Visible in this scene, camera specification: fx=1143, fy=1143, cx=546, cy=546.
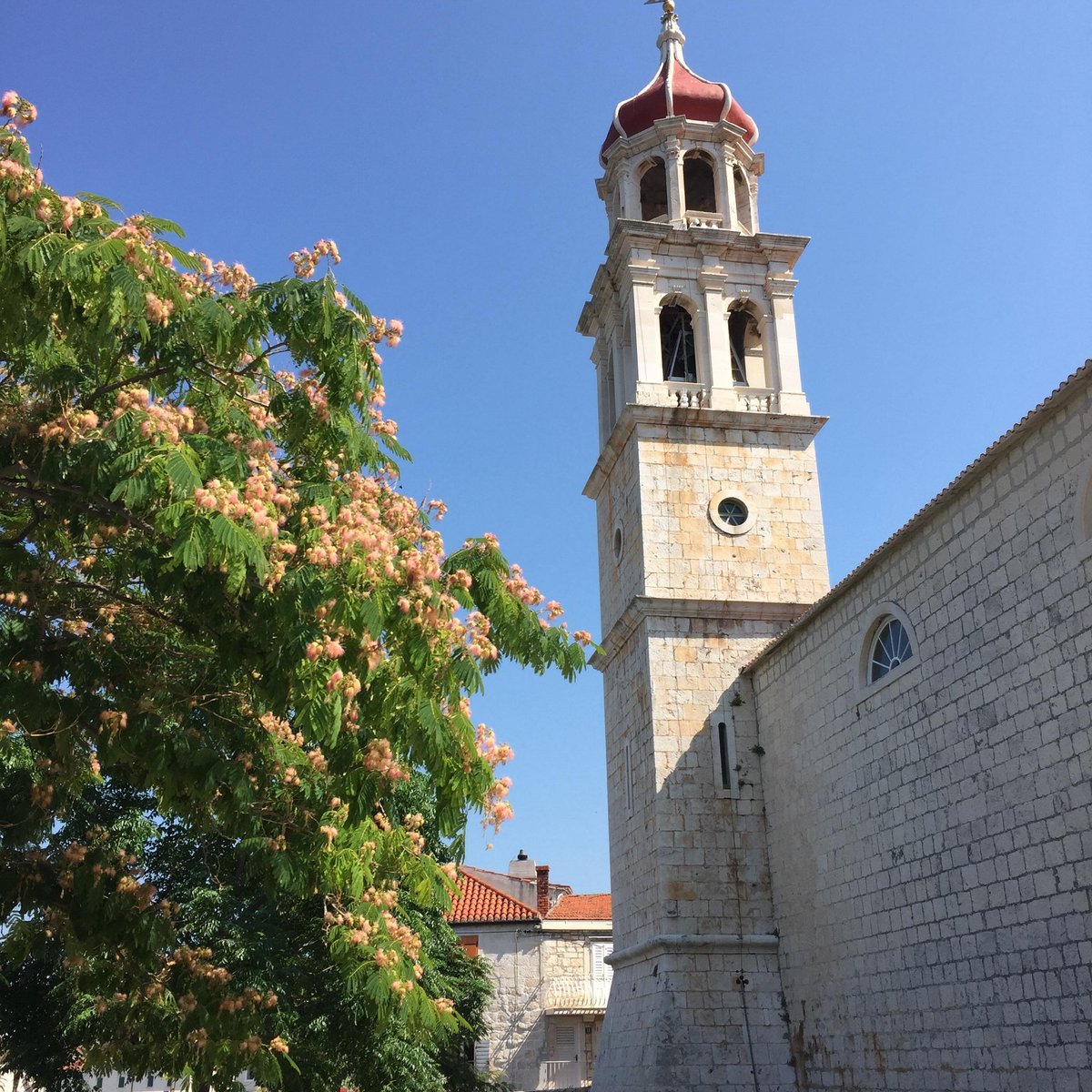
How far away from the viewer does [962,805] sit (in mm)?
11719

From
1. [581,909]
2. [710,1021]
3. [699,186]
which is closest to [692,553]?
[710,1021]

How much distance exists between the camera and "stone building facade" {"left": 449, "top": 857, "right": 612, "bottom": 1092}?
95.2 ft

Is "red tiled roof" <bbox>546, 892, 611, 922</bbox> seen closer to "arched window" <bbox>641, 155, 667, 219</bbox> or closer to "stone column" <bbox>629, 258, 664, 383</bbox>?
"stone column" <bbox>629, 258, 664, 383</bbox>

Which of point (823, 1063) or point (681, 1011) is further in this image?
A: point (681, 1011)

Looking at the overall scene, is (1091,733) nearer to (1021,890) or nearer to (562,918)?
(1021,890)

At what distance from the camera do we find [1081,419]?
10.5 meters

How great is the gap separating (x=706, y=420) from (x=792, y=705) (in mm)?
5488

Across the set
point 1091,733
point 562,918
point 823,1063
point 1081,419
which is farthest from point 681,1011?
point 562,918

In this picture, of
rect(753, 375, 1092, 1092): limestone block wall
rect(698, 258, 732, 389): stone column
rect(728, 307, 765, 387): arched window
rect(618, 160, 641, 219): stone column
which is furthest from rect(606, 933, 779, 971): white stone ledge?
rect(618, 160, 641, 219): stone column

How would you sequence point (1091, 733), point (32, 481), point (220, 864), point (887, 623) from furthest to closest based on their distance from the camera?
point (220, 864) < point (887, 623) < point (1091, 733) < point (32, 481)

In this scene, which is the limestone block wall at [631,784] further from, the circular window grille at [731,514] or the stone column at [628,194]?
the stone column at [628,194]

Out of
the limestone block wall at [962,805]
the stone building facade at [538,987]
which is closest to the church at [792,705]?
the limestone block wall at [962,805]

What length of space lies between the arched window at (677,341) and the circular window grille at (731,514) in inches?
121

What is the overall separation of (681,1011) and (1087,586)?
8749 mm
